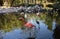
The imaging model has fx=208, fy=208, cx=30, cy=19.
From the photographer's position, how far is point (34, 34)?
16.2 m

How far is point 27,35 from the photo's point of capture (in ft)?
52.5

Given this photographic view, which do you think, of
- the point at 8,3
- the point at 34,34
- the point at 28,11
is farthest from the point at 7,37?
the point at 8,3

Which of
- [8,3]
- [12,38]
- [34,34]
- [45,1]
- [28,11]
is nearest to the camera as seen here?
[12,38]

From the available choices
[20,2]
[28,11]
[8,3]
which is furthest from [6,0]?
[28,11]

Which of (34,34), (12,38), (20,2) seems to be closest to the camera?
(12,38)

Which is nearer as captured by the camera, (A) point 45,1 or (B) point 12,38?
(B) point 12,38

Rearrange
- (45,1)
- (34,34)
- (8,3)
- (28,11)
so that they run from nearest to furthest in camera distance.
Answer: (34,34), (28,11), (8,3), (45,1)

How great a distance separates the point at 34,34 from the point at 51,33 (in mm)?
1477

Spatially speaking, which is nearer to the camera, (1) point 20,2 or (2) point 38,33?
(2) point 38,33

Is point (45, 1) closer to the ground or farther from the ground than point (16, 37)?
closer to the ground

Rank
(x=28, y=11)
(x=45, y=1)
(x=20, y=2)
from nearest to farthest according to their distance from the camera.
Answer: (x=28, y=11)
(x=20, y=2)
(x=45, y=1)

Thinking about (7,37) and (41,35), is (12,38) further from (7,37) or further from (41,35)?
(41,35)

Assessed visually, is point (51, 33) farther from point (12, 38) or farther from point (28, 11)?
point (28, 11)

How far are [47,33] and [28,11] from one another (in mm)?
17932
